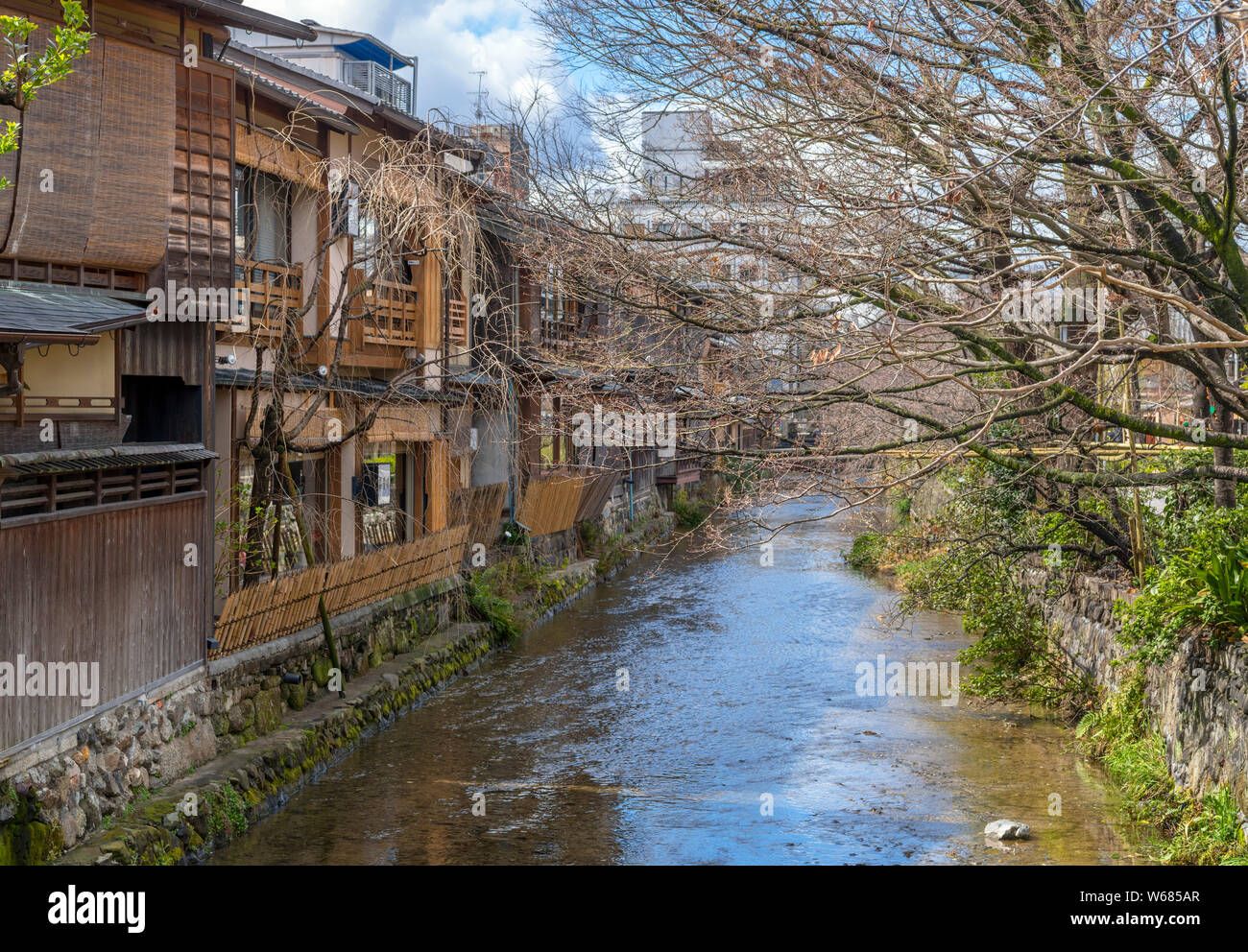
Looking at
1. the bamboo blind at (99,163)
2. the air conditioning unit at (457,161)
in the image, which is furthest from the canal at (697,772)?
the air conditioning unit at (457,161)

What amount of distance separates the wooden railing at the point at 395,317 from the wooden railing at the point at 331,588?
3.20 metres

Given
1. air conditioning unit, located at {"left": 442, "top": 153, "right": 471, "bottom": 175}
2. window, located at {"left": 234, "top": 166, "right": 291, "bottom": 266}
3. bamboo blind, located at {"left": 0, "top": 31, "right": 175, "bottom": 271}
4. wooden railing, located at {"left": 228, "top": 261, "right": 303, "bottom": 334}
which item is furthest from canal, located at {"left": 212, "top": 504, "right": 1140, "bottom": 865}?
air conditioning unit, located at {"left": 442, "top": 153, "right": 471, "bottom": 175}

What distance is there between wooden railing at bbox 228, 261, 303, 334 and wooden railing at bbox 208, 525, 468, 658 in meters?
3.13

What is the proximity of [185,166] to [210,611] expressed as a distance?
4.51 metres

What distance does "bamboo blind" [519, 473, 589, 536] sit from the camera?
76.4 ft

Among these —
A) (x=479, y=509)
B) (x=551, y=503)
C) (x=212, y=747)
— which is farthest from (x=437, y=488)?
(x=212, y=747)

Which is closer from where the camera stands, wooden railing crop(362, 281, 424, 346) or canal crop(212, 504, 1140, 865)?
canal crop(212, 504, 1140, 865)

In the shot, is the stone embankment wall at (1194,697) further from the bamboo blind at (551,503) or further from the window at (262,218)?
the window at (262,218)

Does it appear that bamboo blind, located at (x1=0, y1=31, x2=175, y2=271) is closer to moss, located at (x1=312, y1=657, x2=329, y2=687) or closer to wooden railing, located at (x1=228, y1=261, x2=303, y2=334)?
wooden railing, located at (x1=228, y1=261, x2=303, y2=334)

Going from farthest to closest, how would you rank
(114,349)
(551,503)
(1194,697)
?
(551,503), (114,349), (1194,697)

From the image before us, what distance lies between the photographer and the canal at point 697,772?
10.7m

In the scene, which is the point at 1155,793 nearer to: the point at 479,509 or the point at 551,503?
the point at 479,509

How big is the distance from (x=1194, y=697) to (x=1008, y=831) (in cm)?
212

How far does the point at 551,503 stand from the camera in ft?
80.8
